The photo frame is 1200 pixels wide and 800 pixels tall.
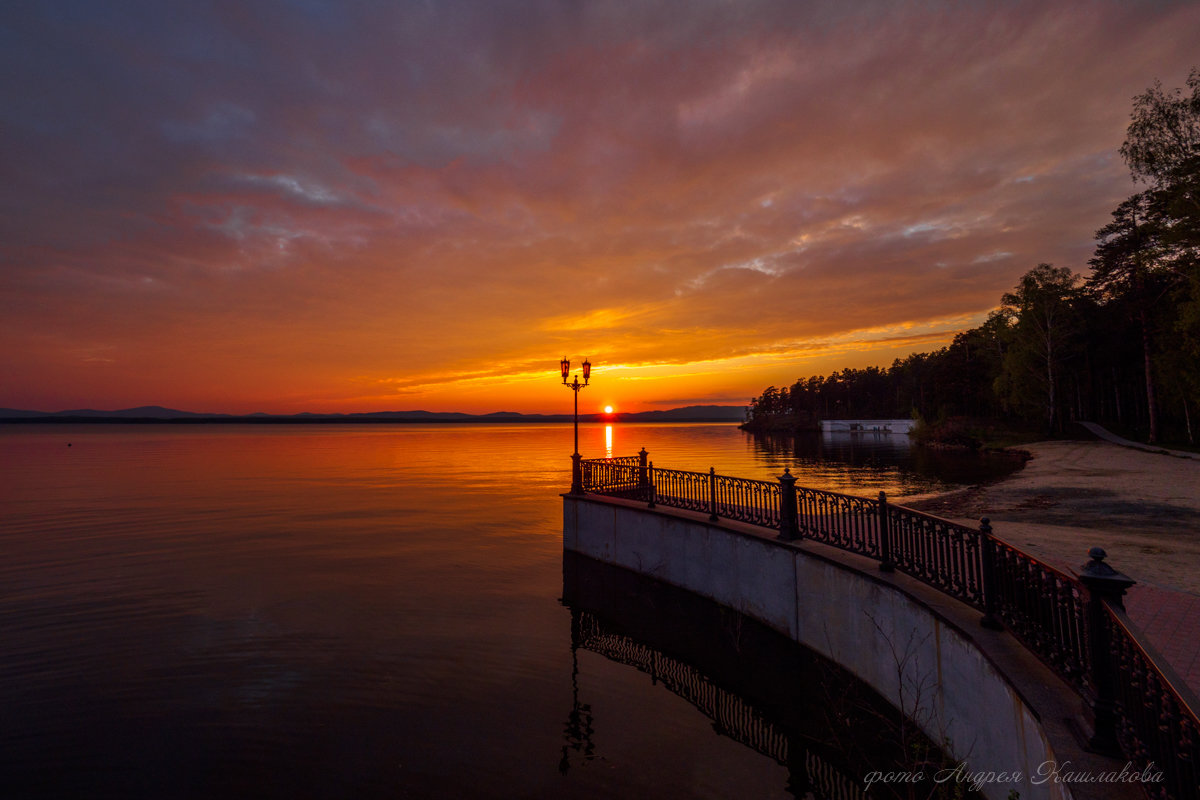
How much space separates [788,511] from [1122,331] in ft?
198

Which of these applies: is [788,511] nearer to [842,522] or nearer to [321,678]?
[842,522]

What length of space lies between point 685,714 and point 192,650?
32.4 feet

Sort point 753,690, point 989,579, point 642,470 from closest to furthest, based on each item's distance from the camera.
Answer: point 989,579 < point 753,690 < point 642,470

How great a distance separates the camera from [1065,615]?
5039 mm

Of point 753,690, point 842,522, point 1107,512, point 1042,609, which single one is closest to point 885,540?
point 842,522

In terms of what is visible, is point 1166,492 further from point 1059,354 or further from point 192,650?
point 1059,354

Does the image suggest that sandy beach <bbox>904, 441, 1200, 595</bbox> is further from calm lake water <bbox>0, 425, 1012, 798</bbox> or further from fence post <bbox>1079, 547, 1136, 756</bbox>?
calm lake water <bbox>0, 425, 1012, 798</bbox>

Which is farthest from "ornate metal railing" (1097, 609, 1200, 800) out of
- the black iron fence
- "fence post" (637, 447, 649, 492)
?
"fence post" (637, 447, 649, 492)

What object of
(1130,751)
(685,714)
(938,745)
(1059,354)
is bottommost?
(685,714)

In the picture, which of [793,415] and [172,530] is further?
[793,415]

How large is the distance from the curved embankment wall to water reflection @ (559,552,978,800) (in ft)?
1.05

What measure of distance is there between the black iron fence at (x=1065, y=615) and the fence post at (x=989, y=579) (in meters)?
0.01

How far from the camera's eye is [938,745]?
22.5ft

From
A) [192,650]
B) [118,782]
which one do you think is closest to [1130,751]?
[118,782]
